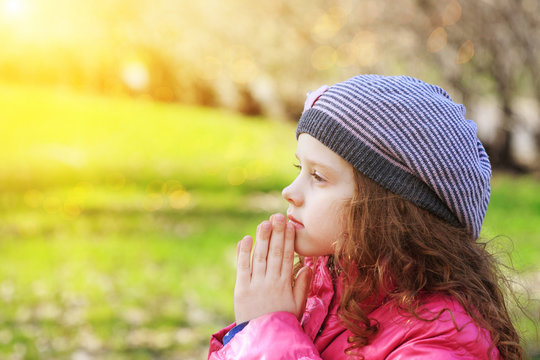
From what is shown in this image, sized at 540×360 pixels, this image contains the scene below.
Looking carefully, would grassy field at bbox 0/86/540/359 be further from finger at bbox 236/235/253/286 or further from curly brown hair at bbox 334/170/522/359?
finger at bbox 236/235/253/286

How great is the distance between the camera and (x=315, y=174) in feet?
5.60

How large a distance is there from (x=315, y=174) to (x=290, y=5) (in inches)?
266

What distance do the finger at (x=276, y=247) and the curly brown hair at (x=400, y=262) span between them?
0.51 ft

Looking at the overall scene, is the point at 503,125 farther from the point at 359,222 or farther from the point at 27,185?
the point at 359,222

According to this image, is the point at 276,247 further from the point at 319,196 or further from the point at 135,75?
the point at 135,75

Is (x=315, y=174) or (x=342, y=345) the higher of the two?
(x=315, y=174)

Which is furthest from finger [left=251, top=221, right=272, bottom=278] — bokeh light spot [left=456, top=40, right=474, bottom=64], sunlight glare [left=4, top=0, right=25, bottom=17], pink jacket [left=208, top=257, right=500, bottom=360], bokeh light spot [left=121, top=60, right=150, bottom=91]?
sunlight glare [left=4, top=0, right=25, bottom=17]

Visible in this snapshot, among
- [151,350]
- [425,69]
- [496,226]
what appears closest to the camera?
[151,350]

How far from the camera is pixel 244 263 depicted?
172 cm

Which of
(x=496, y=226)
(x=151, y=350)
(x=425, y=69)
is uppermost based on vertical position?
(x=425, y=69)

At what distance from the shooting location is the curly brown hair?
5.36 ft

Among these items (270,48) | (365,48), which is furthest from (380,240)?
(270,48)

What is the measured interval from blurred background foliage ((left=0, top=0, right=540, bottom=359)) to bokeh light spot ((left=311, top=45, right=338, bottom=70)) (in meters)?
0.03

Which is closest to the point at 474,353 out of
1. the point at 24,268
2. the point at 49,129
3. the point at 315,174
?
the point at 315,174
